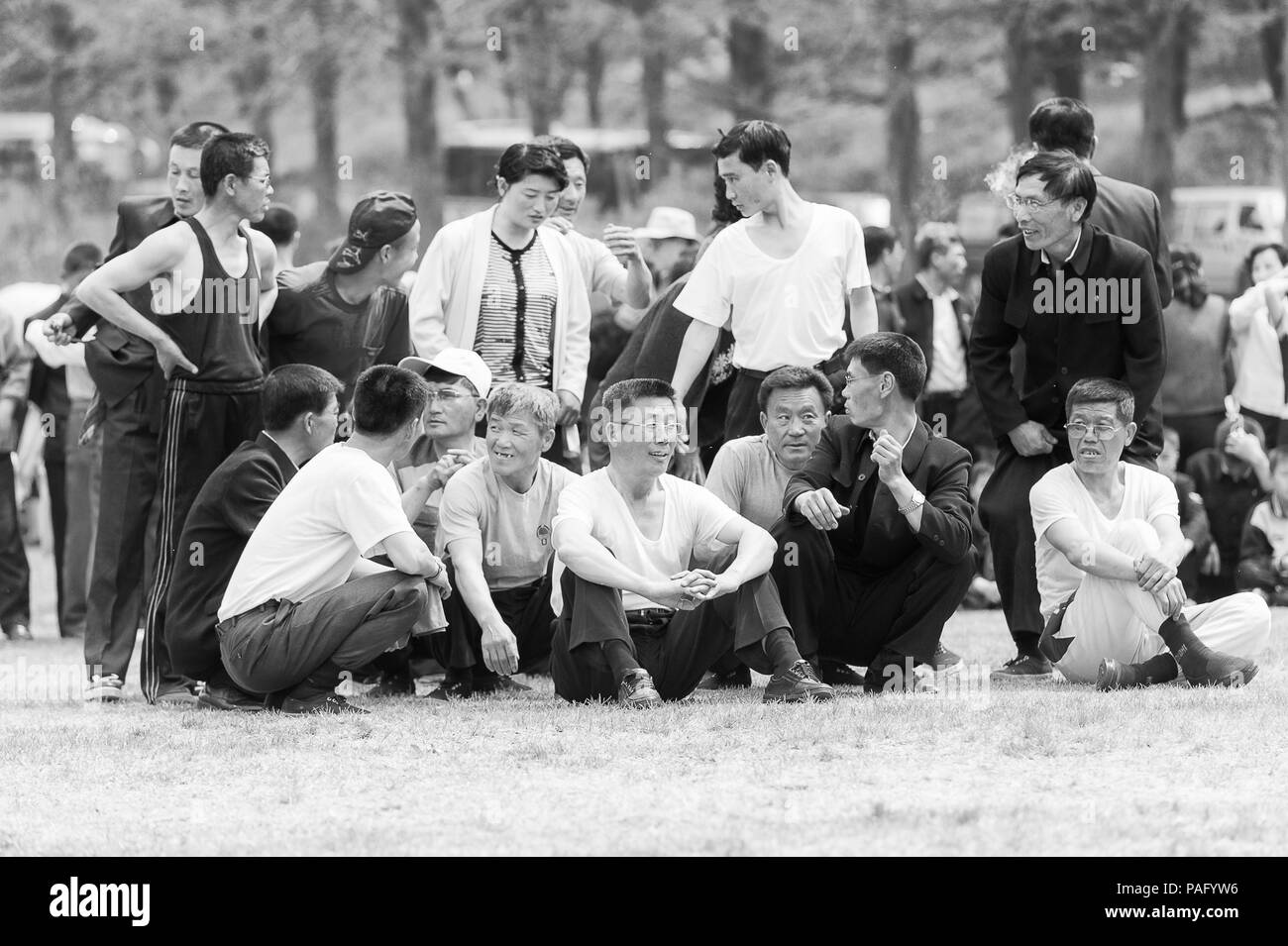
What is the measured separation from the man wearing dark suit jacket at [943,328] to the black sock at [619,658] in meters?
5.10

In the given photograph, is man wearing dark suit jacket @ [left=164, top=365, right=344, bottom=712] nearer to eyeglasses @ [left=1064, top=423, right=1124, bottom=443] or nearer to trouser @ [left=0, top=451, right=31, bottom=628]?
eyeglasses @ [left=1064, top=423, right=1124, bottom=443]

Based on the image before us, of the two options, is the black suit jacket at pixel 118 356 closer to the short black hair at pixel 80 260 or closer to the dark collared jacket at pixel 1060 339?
the short black hair at pixel 80 260

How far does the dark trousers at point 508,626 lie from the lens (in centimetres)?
737

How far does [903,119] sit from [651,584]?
18.2 meters

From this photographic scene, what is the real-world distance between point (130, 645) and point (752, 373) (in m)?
2.82

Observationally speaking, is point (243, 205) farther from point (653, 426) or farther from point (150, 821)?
point (150, 821)

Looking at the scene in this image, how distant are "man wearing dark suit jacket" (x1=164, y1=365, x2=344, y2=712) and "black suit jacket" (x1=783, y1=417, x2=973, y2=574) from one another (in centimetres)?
185

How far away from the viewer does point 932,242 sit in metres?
11.8

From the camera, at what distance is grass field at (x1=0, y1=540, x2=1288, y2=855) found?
4.91 m

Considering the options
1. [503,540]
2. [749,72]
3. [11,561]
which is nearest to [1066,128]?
[503,540]

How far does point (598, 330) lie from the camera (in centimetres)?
1023

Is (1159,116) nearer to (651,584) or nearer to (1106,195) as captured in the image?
(1106,195)

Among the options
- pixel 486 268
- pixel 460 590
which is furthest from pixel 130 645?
pixel 486 268

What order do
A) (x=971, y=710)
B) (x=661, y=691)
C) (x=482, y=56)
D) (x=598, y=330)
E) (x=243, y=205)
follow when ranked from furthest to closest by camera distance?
(x=482, y=56), (x=598, y=330), (x=243, y=205), (x=661, y=691), (x=971, y=710)
